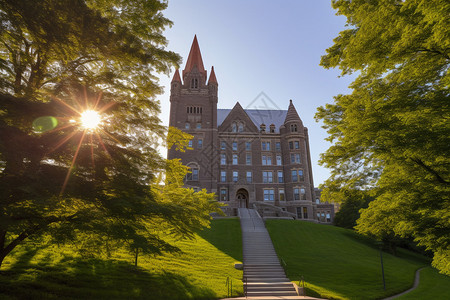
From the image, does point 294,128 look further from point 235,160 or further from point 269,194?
point 269,194

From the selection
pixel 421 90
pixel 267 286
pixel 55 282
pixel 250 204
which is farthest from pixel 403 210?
pixel 250 204

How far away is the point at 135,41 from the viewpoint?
34.5ft

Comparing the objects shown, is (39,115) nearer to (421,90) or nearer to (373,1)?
(373,1)

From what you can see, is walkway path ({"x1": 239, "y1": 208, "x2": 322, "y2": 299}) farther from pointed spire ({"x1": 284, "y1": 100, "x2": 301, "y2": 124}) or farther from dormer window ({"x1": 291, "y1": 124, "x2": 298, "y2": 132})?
pointed spire ({"x1": 284, "y1": 100, "x2": 301, "y2": 124})

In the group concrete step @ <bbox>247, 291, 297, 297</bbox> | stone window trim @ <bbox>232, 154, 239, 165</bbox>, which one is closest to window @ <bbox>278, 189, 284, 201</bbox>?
stone window trim @ <bbox>232, 154, 239, 165</bbox>

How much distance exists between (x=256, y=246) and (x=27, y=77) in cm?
2268

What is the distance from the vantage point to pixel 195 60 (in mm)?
54875

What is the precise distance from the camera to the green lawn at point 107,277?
36.7ft

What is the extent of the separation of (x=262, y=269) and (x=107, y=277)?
11.0 metres

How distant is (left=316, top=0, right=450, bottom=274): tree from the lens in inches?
292

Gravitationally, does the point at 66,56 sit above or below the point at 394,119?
above

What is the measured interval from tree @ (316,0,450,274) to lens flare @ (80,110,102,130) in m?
8.65

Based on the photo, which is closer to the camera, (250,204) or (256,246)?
(256,246)

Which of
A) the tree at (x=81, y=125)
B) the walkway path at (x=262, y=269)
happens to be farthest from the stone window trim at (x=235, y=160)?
the tree at (x=81, y=125)
